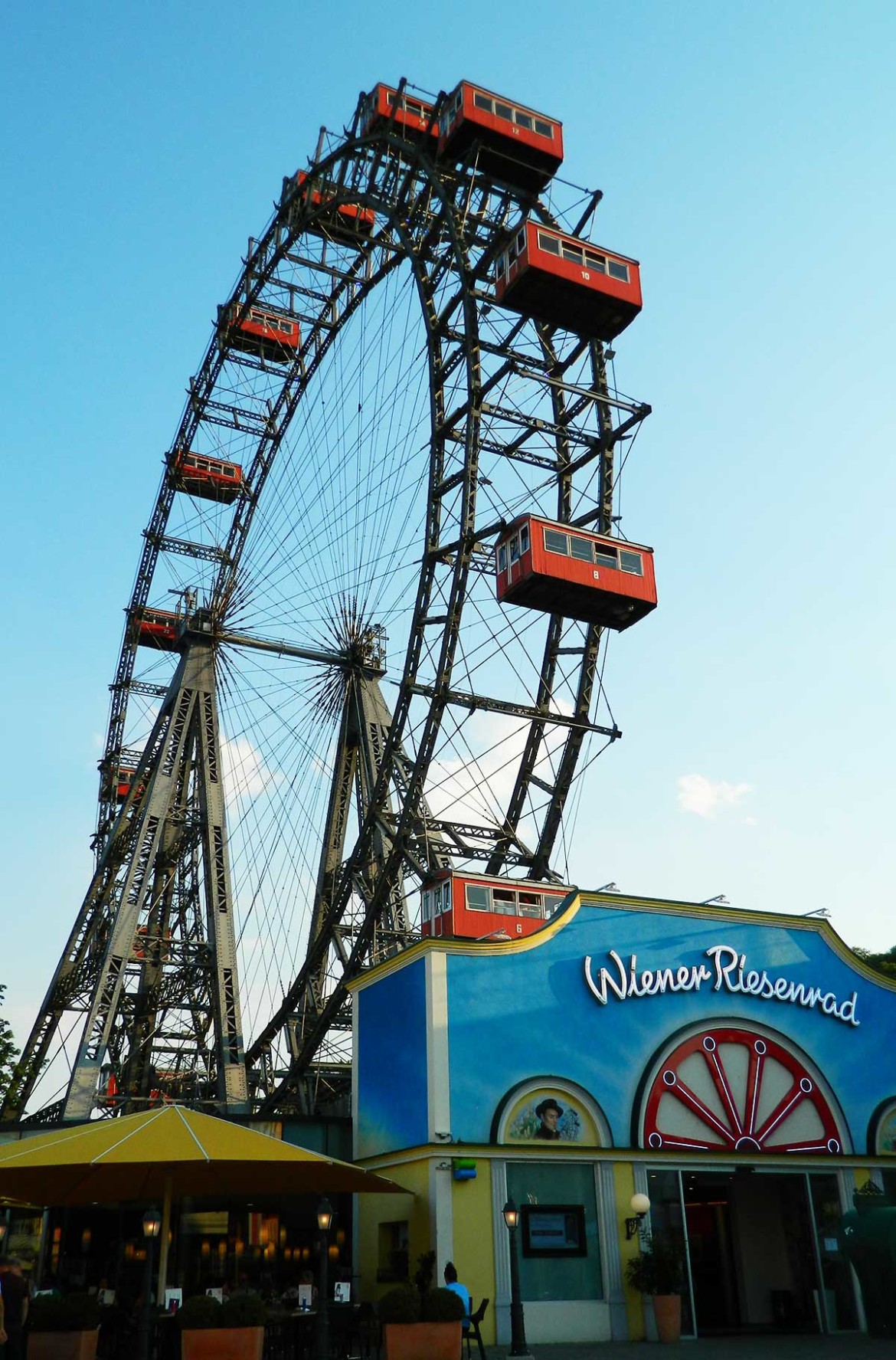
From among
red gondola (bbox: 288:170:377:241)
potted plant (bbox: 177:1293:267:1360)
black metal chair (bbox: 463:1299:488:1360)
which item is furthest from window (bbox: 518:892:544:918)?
red gondola (bbox: 288:170:377:241)

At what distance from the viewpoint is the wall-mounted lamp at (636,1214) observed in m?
18.5

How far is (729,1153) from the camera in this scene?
65.8 feet

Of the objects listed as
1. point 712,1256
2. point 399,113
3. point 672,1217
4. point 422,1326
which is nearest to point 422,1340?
point 422,1326

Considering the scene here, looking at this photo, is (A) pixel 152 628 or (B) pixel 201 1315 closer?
(B) pixel 201 1315

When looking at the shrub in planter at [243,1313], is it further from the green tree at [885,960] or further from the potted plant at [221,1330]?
the green tree at [885,960]

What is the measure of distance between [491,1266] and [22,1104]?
27605mm

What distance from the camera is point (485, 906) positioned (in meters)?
25.0

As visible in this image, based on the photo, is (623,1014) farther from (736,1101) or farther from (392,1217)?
(392,1217)

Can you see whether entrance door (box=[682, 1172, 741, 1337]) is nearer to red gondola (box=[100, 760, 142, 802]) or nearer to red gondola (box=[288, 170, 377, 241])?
red gondola (box=[288, 170, 377, 241])

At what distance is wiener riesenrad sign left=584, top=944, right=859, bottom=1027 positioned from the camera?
20344 millimetres

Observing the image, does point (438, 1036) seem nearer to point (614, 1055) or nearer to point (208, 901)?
point (614, 1055)

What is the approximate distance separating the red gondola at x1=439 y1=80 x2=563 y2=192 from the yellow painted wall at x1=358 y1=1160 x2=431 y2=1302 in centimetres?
2292

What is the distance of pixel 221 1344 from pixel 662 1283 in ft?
24.8

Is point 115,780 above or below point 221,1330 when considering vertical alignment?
above
